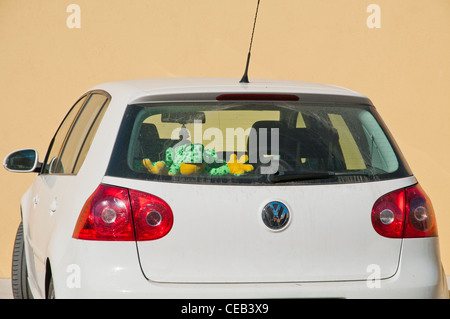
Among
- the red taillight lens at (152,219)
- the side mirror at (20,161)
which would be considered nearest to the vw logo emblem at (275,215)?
the red taillight lens at (152,219)

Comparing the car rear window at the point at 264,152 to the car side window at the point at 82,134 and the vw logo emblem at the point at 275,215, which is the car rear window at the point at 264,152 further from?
the car side window at the point at 82,134

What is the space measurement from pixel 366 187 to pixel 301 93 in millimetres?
543

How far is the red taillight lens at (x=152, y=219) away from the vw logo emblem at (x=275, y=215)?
393 mm

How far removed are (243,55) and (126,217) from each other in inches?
228

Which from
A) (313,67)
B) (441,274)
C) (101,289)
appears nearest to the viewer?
(101,289)

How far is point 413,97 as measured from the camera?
Answer: 9.13 metres

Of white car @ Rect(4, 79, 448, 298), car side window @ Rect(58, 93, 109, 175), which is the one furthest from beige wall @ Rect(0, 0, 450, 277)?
white car @ Rect(4, 79, 448, 298)

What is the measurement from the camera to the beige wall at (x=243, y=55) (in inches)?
358

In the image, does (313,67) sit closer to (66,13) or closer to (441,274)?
(66,13)

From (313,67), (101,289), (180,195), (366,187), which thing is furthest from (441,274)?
(313,67)

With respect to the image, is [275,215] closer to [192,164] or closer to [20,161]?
[192,164]

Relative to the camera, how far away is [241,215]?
11.6 ft

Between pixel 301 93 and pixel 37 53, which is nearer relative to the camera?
pixel 301 93

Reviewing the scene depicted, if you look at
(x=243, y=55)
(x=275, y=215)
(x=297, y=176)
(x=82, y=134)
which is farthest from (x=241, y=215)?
(x=243, y=55)
